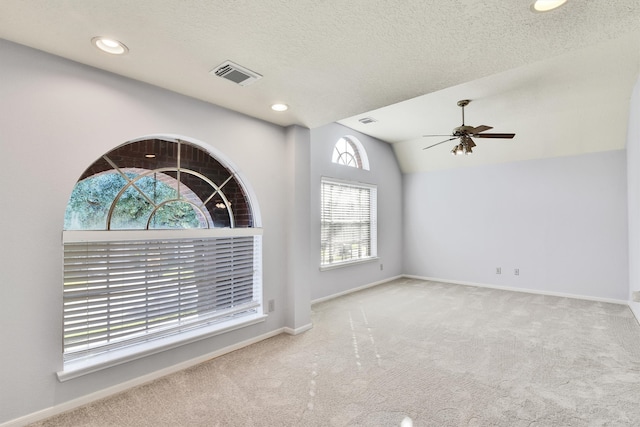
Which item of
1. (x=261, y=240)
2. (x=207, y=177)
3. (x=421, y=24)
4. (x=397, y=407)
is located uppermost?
(x=421, y=24)

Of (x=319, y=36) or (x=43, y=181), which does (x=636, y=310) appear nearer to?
(x=319, y=36)

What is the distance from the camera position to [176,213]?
9.64 ft

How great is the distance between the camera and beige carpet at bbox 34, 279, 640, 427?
212cm

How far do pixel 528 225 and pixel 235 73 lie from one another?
561cm

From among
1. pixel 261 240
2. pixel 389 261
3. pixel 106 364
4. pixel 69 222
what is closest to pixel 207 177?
pixel 261 240

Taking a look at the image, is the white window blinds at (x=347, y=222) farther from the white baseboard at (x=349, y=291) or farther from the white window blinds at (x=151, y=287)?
the white window blinds at (x=151, y=287)

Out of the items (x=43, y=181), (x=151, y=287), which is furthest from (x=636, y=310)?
(x=43, y=181)

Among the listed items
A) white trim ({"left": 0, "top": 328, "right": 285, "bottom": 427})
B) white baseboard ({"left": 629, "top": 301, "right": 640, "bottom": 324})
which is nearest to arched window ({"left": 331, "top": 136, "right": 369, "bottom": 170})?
white trim ({"left": 0, "top": 328, "right": 285, "bottom": 427})

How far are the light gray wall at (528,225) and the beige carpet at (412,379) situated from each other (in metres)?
1.33

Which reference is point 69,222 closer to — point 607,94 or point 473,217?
point 607,94

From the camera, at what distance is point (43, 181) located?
2158 mm

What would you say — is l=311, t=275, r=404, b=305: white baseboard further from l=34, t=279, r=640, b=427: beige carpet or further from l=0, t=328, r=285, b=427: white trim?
l=0, t=328, r=285, b=427: white trim

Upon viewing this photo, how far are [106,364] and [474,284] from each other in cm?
602

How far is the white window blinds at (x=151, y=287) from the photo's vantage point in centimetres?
234
